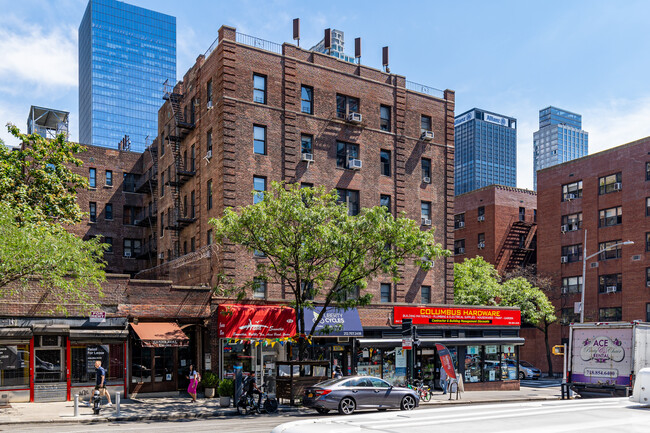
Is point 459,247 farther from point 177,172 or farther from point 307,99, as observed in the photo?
point 177,172

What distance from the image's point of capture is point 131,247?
53750mm

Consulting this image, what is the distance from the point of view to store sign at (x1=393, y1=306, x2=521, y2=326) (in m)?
35.4

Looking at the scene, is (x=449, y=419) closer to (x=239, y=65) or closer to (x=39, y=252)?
(x=39, y=252)

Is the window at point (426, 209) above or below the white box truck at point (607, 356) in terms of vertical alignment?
above

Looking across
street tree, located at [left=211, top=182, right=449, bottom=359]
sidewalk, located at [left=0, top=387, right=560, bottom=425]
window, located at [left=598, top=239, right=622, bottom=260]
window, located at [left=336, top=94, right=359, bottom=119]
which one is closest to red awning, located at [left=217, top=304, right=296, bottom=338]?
sidewalk, located at [left=0, top=387, right=560, bottom=425]

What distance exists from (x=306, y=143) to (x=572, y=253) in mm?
31450

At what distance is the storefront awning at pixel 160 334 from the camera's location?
2680 centimetres

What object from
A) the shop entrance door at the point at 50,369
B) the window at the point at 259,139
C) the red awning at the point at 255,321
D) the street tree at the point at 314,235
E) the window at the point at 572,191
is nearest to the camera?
the street tree at the point at 314,235

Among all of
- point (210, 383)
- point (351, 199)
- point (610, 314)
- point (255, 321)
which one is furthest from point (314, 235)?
point (610, 314)

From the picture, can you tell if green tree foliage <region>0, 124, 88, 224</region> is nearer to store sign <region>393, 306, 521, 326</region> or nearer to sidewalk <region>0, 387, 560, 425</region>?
sidewalk <region>0, 387, 560, 425</region>

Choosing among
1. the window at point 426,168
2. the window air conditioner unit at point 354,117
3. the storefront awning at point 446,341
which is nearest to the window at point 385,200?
the window at point 426,168

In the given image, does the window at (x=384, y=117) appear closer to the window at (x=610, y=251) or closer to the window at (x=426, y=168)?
the window at (x=426, y=168)

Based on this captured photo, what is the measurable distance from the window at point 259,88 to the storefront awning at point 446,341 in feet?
47.6

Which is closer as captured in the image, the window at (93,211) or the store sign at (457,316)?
the store sign at (457,316)
